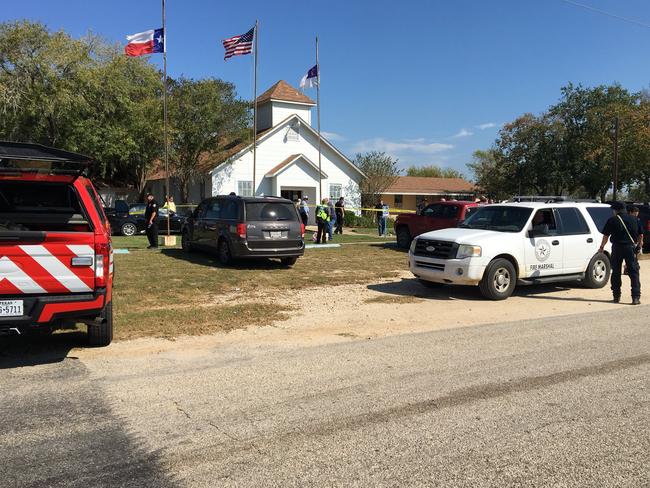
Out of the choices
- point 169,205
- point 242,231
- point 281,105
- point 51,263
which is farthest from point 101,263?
point 281,105

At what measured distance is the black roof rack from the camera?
5352 millimetres

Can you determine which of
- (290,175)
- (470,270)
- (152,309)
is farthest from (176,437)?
(290,175)

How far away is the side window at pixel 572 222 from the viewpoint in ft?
35.3

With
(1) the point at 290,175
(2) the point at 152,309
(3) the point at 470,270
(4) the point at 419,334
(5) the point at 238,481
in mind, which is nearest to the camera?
(5) the point at 238,481

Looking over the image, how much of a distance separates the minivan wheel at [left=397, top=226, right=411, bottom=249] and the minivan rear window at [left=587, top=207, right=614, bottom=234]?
7109mm

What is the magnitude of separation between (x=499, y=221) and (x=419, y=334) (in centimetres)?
437

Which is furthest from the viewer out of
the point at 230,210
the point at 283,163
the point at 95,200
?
the point at 283,163

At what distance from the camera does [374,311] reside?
29.0 ft

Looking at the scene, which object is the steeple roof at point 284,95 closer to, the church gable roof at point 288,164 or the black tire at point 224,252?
the church gable roof at point 288,164

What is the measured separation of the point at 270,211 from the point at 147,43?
12.6m

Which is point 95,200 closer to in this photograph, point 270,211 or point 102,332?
point 102,332

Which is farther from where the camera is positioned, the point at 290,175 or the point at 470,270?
the point at 290,175

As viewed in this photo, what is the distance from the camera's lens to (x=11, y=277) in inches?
204

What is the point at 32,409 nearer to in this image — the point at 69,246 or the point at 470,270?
the point at 69,246
